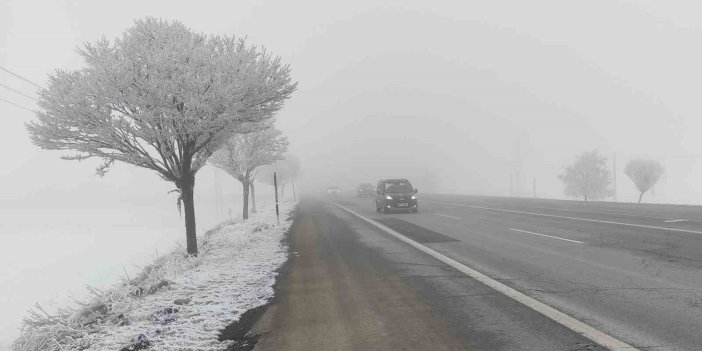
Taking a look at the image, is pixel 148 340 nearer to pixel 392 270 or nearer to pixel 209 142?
pixel 392 270

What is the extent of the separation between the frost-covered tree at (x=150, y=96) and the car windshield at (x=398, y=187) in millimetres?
13981

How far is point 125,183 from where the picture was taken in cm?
16150

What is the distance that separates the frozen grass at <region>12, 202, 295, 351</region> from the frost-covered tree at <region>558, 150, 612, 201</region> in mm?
62764

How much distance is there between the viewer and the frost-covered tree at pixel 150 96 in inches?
372

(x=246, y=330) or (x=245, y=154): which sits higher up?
(x=245, y=154)

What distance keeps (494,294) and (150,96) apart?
8371 millimetres

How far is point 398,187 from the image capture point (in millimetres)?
24078

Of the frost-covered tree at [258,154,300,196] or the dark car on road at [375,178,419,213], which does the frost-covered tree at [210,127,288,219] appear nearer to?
the dark car on road at [375,178,419,213]

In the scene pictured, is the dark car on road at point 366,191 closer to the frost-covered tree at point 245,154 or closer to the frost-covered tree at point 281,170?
the frost-covered tree at point 281,170

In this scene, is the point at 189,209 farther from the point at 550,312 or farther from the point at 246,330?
the point at 550,312

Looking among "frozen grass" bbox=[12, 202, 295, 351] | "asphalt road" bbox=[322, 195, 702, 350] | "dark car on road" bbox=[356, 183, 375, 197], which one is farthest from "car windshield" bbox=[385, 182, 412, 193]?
"dark car on road" bbox=[356, 183, 375, 197]

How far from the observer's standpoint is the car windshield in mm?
23781

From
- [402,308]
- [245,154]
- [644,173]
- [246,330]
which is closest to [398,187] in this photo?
[245,154]

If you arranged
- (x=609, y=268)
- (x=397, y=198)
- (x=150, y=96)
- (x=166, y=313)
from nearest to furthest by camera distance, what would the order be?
A: (x=166, y=313) < (x=609, y=268) < (x=150, y=96) < (x=397, y=198)
